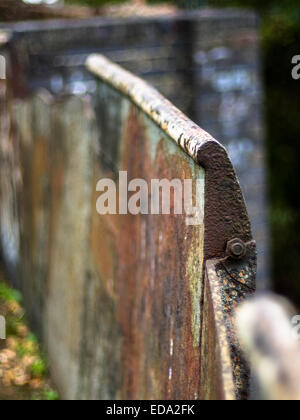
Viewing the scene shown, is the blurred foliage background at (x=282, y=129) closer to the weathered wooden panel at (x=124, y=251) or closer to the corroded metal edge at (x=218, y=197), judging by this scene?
the weathered wooden panel at (x=124, y=251)

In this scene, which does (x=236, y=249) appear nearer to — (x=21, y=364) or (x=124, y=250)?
(x=124, y=250)

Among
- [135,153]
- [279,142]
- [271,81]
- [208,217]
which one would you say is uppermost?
[271,81]

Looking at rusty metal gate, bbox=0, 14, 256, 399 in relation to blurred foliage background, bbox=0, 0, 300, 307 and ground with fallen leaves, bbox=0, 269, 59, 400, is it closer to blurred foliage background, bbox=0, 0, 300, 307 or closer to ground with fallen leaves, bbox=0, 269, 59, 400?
ground with fallen leaves, bbox=0, 269, 59, 400

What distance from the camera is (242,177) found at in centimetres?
575

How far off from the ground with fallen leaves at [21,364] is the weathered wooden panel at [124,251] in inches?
6.0

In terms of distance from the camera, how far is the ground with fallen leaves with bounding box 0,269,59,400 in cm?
430

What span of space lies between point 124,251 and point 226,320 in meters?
1.29

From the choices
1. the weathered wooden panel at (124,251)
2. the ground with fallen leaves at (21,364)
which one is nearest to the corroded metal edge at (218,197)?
the weathered wooden panel at (124,251)

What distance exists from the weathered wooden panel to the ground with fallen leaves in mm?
152

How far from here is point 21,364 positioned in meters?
4.65

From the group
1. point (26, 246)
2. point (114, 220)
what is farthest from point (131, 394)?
point (26, 246)

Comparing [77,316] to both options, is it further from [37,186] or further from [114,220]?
[37,186]

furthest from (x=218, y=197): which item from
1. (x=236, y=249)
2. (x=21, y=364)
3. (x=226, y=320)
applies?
(x=21, y=364)
